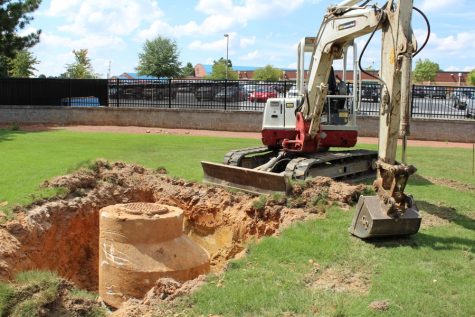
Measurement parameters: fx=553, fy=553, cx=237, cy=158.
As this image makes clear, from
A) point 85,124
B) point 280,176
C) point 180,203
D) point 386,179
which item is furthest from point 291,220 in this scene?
point 85,124

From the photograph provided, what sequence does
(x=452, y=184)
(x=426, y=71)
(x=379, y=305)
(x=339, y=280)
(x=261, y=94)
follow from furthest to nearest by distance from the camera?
(x=426, y=71), (x=261, y=94), (x=452, y=184), (x=339, y=280), (x=379, y=305)

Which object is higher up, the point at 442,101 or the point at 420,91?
the point at 420,91

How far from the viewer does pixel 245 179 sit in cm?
1161

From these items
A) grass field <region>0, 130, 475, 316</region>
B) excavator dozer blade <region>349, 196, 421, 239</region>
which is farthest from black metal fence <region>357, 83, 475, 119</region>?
excavator dozer blade <region>349, 196, 421, 239</region>

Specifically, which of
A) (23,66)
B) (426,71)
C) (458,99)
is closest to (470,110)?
(458,99)

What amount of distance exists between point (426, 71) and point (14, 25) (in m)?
73.6

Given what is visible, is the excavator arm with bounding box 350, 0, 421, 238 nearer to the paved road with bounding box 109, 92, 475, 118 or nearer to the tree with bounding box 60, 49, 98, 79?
the paved road with bounding box 109, 92, 475, 118

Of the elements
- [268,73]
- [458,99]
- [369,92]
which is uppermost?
[268,73]

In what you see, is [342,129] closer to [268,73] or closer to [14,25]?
[14,25]

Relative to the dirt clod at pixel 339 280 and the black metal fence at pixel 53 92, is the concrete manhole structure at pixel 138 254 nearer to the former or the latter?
the dirt clod at pixel 339 280

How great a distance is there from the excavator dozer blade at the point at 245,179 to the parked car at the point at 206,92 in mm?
16853

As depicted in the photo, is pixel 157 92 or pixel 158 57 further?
pixel 158 57

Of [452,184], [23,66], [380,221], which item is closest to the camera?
[380,221]

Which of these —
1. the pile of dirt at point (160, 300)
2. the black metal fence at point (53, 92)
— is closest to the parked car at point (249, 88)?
the black metal fence at point (53, 92)
